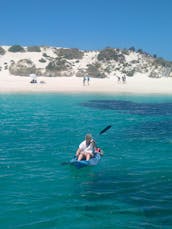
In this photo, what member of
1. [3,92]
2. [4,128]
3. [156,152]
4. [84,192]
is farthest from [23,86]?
[84,192]

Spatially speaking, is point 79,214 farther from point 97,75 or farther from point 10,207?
point 97,75

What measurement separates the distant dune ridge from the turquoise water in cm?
3214

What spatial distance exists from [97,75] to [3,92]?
23.4m

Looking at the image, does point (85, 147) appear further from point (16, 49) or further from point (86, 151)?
point (16, 49)

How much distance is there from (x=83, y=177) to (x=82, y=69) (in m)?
61.1

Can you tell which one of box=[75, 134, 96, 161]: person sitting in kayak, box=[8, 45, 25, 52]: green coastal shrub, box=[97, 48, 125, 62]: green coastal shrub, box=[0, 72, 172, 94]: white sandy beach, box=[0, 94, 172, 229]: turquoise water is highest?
box=[8, 45, 25, 52]: green coastal shrub

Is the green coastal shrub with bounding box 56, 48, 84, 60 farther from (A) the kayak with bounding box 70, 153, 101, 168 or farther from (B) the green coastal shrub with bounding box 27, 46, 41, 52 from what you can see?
(A) the kayak with bounding box 70, 153, 101, 168

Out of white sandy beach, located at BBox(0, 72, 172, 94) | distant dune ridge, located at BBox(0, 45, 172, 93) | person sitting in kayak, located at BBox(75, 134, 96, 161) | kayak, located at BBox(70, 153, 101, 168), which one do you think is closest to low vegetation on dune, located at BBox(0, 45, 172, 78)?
distant dune ridge, located at BBox(0, 45, 172, 93)

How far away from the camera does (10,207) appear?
11578mm

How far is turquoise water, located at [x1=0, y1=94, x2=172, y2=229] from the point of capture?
1103 centimetres

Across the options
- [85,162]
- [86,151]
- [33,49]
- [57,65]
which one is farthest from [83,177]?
[33,49]

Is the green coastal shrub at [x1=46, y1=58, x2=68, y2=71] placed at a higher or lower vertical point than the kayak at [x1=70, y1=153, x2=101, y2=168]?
higher

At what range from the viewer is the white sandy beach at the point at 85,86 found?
190ft

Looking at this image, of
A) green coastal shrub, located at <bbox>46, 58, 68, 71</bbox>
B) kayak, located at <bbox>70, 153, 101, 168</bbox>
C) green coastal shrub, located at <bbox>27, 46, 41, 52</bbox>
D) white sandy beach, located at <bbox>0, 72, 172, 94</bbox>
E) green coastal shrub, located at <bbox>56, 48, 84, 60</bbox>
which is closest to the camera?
kayak, located at <bbox>70, 153, 101, 168</bbox>
